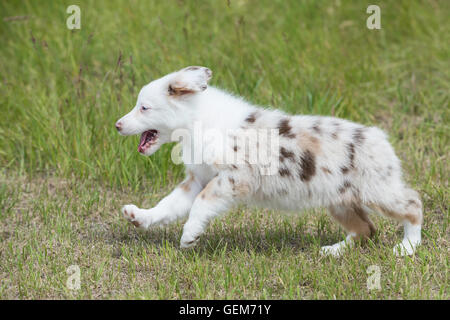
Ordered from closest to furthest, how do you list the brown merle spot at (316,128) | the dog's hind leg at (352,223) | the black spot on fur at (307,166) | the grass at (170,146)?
the grass at (170,146)
the black spot on fur at (307,166)
the brown merle spot at (316,128)
the dog's hind leg at (352,223)

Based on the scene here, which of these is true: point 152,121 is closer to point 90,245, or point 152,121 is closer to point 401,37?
point 90,245

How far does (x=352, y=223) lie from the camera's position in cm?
520

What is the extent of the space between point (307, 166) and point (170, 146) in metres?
1.95

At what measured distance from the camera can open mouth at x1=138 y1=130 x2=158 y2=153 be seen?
4961mm

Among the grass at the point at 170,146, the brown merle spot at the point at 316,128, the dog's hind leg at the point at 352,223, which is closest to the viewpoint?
the grass at the point at 170,146

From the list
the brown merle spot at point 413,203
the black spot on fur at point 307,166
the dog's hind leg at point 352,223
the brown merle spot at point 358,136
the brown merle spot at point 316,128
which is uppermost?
the brown merle spot at point 316,128

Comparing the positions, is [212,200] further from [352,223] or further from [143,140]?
[352,223]

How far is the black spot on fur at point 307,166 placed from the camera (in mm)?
4805

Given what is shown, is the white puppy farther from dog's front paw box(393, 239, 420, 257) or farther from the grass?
the grass

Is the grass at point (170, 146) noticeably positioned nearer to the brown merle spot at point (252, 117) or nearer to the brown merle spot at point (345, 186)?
the brown merle spot at point (345, 186)

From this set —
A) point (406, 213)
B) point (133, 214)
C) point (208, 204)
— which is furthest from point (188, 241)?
point (406, 213)

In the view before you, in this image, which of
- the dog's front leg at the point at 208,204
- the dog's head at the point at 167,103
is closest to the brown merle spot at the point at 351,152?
the dog's front leg at the point at 208,204

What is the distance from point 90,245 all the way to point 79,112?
1939 millimetres
